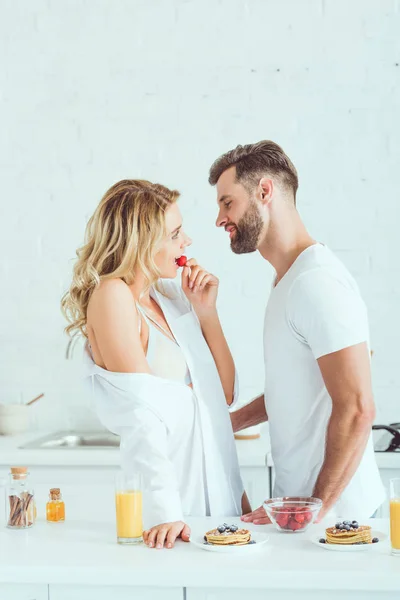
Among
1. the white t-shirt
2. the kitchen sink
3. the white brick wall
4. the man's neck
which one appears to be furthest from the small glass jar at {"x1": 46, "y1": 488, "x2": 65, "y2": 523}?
the white brick wall

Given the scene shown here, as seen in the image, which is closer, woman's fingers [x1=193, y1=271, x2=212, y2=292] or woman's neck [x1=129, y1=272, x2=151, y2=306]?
woman's neck [x1=129, y1=272, x2=151, y2=306]

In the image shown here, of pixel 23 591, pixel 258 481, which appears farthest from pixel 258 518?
pixel 258 481

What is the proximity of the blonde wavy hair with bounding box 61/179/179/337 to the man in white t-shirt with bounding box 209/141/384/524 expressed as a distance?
0.99 ft

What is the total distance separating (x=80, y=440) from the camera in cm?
352

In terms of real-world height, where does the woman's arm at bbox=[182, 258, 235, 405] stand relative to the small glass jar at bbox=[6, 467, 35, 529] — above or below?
above

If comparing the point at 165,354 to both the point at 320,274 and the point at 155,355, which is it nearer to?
the point at 155,355

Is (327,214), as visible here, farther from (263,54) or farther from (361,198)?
(263,54)

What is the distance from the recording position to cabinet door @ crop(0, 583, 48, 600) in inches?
63.9

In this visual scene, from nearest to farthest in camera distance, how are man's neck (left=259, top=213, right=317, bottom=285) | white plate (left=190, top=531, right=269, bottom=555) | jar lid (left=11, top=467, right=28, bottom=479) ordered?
1. white plate (left=190, top=531, right=269, bottom=555)
2. jar lid (left=11, top=467, right=28, bottom=479)
3. man's neck (left=259, top=213, right=317, bottom=285)

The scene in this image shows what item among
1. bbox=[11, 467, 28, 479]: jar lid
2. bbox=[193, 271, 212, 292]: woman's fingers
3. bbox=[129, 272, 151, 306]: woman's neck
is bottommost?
bbox=[11, 467, 28, 479]: jar lid

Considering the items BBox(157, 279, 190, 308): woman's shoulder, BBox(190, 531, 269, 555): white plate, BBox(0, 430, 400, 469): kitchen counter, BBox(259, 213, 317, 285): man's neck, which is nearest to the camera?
BBox(190, 531, 269, 555): white plate

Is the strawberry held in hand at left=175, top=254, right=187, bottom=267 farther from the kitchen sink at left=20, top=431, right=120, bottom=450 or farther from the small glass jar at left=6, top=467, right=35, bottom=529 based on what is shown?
the kitchen sink at left=20, top=431, right=120, bottom=450

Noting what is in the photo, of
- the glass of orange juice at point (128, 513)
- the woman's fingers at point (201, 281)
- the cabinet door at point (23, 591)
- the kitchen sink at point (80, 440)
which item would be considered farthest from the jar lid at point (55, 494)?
the kitchen sink at point (80, 440)

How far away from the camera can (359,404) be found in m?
2.00
